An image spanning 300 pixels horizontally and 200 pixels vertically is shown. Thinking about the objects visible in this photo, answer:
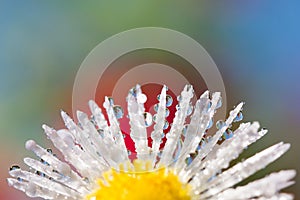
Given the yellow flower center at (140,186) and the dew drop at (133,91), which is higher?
the dew drop at (133,91)

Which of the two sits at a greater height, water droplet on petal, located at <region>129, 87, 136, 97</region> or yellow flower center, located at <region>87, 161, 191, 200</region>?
water droplet on petal, located at <region>129, 87, 136, 97</region>

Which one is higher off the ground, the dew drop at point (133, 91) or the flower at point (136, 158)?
the dew drop at point (133, 91)

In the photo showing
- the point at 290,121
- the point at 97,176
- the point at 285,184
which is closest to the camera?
the point at 285,184

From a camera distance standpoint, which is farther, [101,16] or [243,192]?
[101,16]

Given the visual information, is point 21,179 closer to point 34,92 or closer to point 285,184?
point 285,184

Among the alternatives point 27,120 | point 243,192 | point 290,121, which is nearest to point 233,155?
point 243,192
